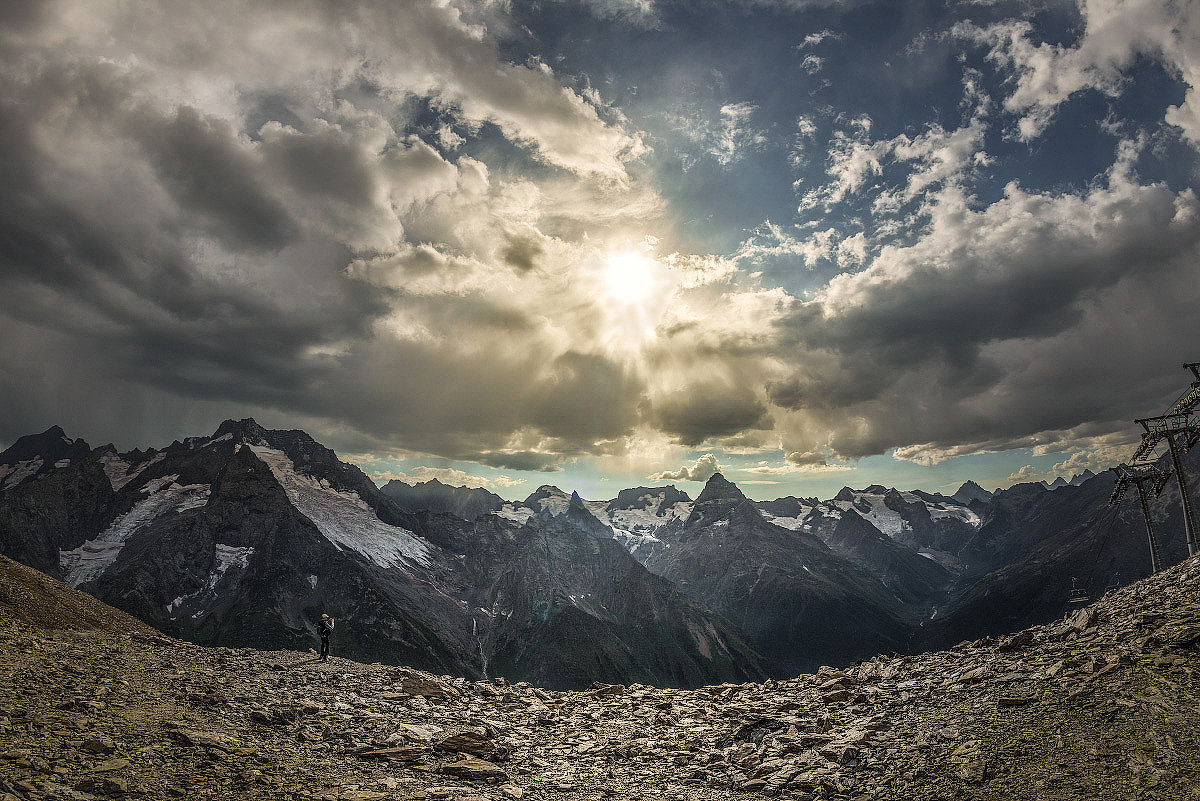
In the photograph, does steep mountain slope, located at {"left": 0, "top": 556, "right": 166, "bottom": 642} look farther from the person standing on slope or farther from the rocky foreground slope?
the rocky foreground slope

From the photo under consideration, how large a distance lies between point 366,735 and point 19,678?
40.0 feet

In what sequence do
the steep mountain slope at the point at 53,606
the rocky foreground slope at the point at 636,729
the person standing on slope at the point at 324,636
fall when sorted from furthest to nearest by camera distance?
1. the steep mountain slope at the point at 53,606
2. the person standing on slope at the point at 324,636
3. the rocky foreground slope at the point at 636,729

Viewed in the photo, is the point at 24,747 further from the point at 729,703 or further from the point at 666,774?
the point at 729,703

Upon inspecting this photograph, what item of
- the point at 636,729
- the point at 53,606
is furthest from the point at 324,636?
the point at 53,606

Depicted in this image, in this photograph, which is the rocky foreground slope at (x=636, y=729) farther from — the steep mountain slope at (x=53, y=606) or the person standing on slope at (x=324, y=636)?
the steep mountain slope at (x=53, y=606)

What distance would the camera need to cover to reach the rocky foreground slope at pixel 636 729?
15992 millimetres

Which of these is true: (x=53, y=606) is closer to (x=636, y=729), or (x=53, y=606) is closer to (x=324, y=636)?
(x=324, y=636)

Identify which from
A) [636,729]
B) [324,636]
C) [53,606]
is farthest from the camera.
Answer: [53,606]

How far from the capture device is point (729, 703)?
99.0 ft

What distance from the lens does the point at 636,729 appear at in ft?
87.7

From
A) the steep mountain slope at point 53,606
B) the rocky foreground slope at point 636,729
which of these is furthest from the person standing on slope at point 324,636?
the steep mountain slope at point 53,606

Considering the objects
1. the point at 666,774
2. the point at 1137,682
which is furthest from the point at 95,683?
the point at 1137,682

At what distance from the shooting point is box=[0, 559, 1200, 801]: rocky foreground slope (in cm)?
1599

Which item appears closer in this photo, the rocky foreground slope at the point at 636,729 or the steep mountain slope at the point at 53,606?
the rocky foreground slope at the point at 636,729
